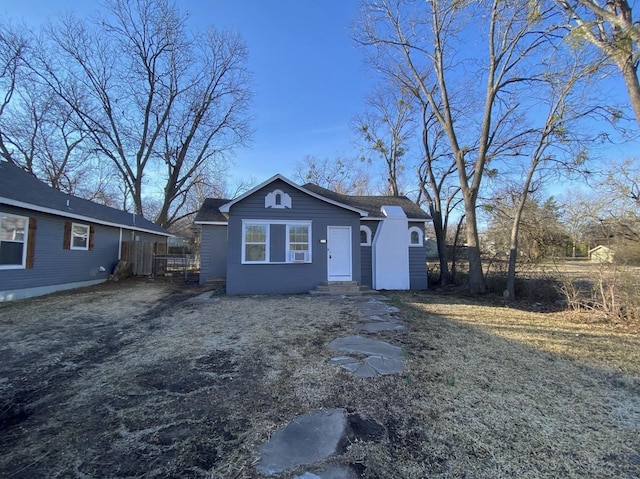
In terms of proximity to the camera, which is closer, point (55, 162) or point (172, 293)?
point (172, 293)

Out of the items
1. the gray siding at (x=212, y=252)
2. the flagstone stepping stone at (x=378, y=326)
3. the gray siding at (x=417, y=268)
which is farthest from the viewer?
the gray siding at (x=212, y=252)

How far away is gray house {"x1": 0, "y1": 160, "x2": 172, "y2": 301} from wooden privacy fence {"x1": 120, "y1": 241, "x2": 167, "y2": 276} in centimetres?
104

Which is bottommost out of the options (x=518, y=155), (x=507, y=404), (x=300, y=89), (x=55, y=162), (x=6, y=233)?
(x=507, y=404)

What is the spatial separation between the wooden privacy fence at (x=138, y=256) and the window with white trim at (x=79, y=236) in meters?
2.78

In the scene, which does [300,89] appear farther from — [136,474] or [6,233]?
[136,474]

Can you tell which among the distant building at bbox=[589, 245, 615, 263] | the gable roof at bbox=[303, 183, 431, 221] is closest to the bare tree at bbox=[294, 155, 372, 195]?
the gable roof at bbox=[303, 183, 431, 221]

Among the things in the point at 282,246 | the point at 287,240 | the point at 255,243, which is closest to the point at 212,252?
the point at 255,243

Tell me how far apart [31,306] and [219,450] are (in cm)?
804

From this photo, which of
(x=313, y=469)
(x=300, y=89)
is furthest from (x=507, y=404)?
(x=300, y=89)

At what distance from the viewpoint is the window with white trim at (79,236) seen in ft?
34.6

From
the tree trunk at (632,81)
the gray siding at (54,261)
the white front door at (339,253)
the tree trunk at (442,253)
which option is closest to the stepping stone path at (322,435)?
the white front door at (339,253)

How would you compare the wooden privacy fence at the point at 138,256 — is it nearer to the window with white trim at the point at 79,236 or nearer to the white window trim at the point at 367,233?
the window with white trim at the point at 79,236

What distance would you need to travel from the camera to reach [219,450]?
7.34ft

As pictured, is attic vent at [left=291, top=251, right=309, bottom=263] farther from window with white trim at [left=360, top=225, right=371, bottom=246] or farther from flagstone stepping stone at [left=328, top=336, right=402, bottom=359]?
flagstone stepping stone at [left=328, top=336, right=402, bottom=359]
